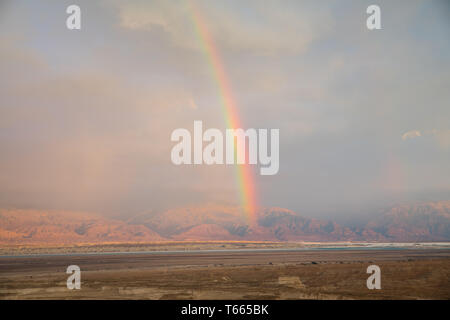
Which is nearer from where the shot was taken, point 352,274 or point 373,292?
point 373,292

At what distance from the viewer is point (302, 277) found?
135 ft

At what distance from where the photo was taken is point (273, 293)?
31.2 metres
